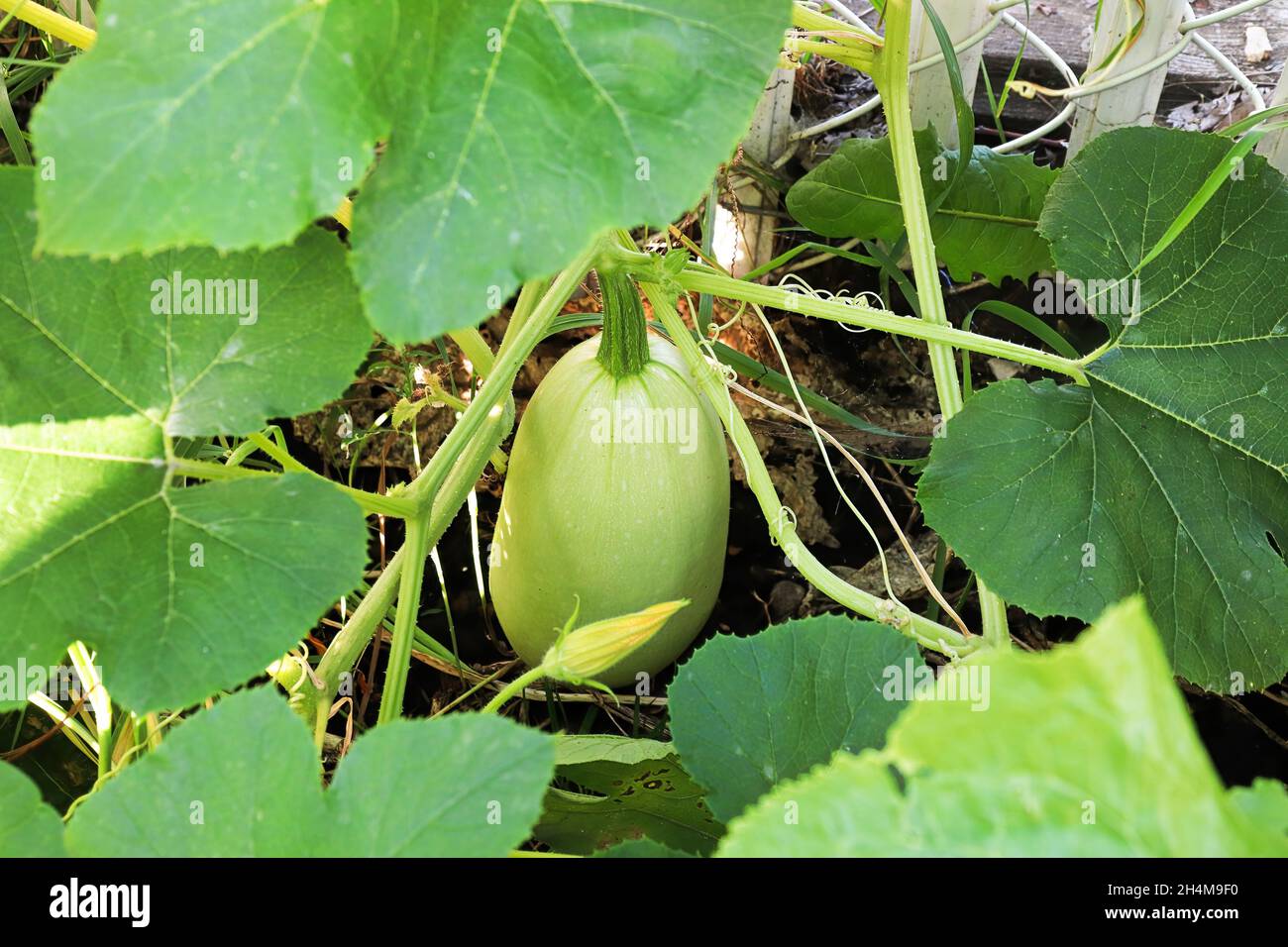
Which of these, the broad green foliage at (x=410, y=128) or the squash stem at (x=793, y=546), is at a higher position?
the broad green foliage at (x=410, y=128)

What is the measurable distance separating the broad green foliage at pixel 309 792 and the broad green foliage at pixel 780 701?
259mm

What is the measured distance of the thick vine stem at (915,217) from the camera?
3.78 ft

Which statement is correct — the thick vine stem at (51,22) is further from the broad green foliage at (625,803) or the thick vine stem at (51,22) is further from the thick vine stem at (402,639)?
the broad green foliage at (625,803)

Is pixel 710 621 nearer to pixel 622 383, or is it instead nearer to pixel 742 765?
pixel 622 383

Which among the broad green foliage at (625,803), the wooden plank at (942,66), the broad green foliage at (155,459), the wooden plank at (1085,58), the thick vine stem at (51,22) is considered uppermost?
the wooden plank at (1085,58)

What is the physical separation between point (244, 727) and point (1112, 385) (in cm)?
89

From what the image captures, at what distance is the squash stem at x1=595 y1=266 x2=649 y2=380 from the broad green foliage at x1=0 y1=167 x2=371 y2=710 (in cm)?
45

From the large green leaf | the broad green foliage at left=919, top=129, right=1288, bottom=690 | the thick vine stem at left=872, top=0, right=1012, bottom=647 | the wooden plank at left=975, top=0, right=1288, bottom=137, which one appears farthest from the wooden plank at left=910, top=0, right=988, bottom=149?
the large green leaf

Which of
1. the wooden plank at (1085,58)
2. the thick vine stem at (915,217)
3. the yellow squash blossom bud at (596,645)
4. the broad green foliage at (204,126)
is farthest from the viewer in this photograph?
the wooden plank at (1085,58)

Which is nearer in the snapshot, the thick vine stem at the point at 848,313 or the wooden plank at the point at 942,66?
the thick vine stem at the point at 848,313

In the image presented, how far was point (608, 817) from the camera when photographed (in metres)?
1.12

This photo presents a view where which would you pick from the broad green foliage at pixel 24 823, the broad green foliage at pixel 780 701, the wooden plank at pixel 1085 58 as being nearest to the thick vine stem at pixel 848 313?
the broad green foliage at pixel 780 701

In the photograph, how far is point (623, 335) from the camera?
128 cm

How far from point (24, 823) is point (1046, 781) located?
65cm
